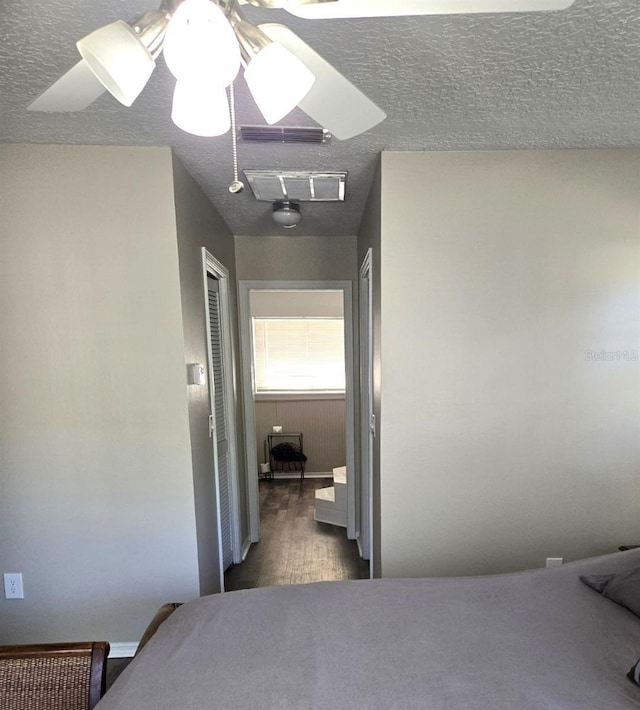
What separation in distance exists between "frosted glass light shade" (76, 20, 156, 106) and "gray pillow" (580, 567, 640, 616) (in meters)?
1.85

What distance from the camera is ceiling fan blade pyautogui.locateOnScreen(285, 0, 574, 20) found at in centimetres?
72

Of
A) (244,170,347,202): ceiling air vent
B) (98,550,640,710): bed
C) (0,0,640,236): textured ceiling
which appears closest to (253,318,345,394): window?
(244,170,347,202): ceiling air vent

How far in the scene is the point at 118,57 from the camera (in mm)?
684

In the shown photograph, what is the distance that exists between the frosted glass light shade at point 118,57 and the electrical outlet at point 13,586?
2.17 metres

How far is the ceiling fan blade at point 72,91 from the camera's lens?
0.85 metres

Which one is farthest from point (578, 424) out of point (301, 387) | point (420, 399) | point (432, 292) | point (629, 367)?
point (301, 387)

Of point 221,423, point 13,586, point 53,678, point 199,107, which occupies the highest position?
point 199,107

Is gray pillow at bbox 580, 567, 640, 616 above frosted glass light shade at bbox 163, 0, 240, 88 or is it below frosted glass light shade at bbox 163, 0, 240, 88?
below

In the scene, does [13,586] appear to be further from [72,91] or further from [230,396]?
[72,91]

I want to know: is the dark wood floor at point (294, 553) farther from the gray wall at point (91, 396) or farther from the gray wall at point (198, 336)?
the gray wall at point (91, 396)

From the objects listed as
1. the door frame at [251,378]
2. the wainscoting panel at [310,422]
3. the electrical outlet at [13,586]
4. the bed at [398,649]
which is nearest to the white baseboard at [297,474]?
the wainscoting panel at [310,422]

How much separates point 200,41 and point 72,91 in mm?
472

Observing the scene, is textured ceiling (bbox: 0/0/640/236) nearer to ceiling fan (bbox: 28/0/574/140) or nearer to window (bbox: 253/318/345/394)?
ceiling fan (bbox: 28/0/574/140)

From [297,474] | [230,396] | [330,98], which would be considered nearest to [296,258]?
[230,396]
